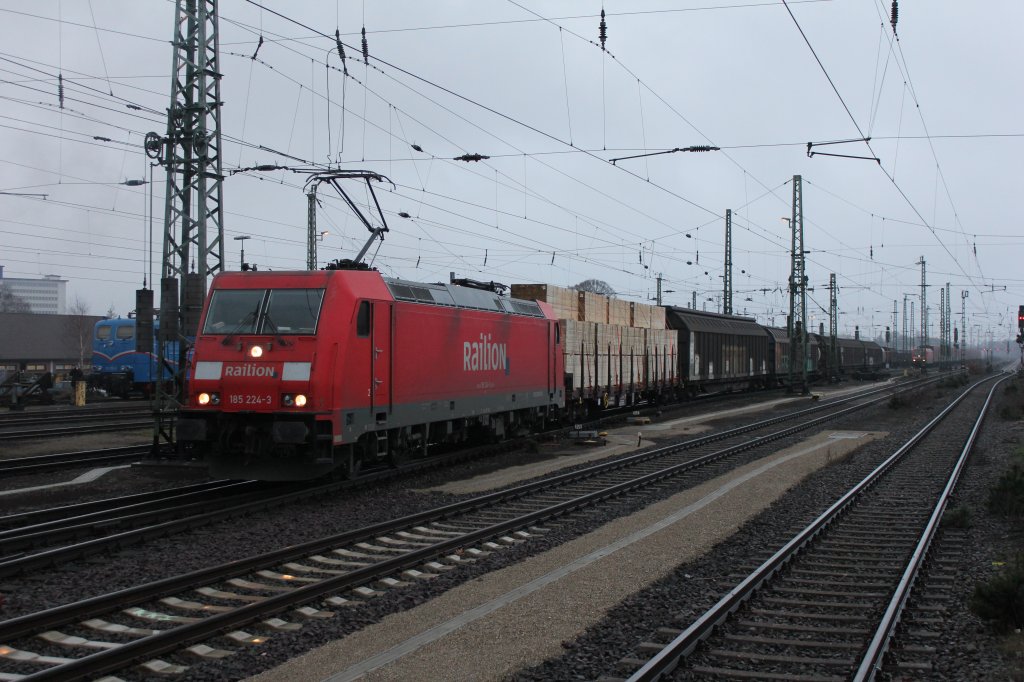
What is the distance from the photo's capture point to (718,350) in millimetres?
40562

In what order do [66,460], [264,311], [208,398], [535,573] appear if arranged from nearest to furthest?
1. [535,573]
2. [208,398]
3. [264,311]
4. [66,460]

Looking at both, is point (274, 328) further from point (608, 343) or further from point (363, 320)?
point (608, 343)

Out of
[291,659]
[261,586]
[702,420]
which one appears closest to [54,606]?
[261,586]

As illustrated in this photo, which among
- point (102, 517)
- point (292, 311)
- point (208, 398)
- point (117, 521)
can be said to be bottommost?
point (102, 517)

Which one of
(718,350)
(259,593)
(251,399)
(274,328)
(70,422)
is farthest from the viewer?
(718,350)

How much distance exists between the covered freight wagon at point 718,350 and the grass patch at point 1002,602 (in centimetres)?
2893

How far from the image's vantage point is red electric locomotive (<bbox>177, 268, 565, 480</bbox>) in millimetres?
12375

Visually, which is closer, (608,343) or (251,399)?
(251,399)

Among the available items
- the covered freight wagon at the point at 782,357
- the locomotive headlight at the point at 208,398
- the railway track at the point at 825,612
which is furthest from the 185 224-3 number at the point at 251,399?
the covered freight wagon at the point at 782,357

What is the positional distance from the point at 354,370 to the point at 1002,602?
891cm

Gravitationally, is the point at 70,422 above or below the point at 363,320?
below

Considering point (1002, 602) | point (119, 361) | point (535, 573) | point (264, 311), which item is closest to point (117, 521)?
point (264, 311)

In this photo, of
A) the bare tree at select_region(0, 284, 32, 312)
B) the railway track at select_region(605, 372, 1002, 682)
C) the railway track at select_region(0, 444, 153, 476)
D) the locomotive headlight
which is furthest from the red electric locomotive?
the bare tree at select_region(0, 284, 32, 312)

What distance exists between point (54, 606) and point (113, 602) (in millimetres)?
602
